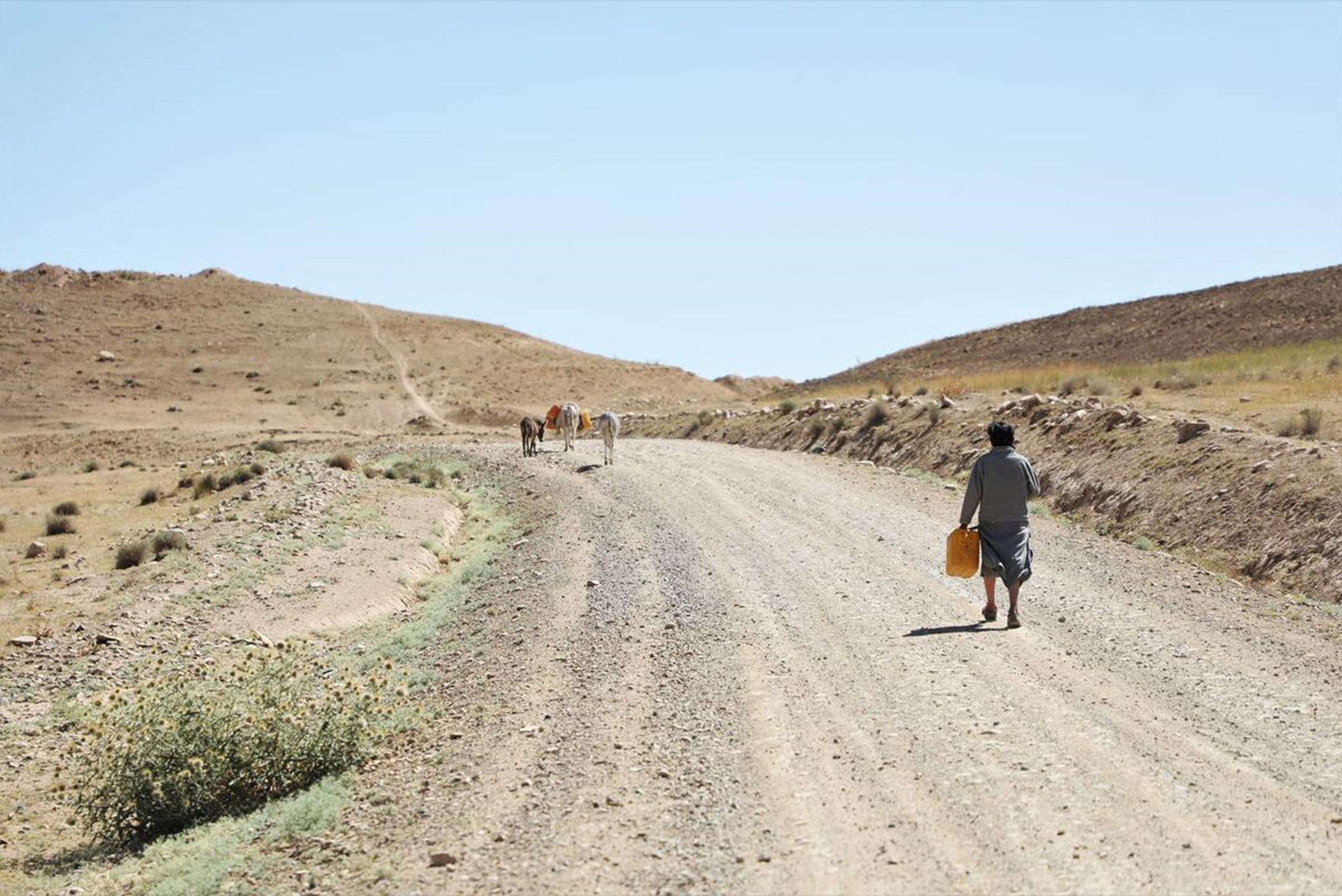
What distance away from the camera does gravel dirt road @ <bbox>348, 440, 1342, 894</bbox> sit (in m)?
6.89

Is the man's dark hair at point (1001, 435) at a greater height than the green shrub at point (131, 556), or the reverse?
the man's dark hair at point (1001, 435)

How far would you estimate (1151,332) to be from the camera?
6775cm

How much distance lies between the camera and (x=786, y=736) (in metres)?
9.04

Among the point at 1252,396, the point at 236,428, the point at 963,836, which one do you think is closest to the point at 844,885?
the point at 963,836

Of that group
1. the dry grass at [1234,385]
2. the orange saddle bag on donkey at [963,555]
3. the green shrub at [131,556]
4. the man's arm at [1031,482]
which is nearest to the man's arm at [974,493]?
the orange saddle bag on donkey at [963,555]

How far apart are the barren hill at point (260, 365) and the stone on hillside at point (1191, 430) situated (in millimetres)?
47050

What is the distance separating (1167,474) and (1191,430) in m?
1.47

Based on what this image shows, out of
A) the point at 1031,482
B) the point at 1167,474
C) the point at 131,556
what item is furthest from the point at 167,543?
the point at 1167,474

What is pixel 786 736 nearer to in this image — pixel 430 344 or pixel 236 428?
pixel 236 428

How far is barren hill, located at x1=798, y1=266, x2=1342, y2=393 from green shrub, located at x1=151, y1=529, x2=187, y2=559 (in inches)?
1716

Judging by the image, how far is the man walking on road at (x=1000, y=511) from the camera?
41.1 ft

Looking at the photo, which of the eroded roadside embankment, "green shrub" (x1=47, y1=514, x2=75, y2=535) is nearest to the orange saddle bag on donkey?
the eroded roadside embankment

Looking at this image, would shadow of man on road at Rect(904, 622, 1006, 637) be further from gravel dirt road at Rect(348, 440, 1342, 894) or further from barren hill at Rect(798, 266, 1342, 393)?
barren hill at Rect(798, 266, 1342, 393)

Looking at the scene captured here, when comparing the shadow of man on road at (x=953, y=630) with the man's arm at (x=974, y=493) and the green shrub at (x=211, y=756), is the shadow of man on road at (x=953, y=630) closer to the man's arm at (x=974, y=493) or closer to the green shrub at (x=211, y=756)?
the man's arm at (x=974, y=493)
